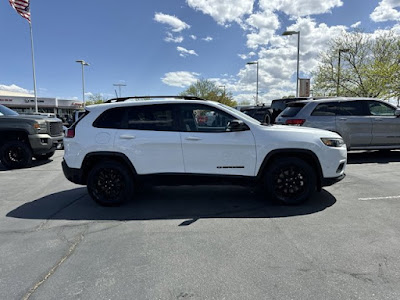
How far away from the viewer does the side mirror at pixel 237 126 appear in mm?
4254

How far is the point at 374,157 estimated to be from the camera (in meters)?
8.77

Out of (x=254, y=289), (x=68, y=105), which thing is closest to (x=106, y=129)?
(x=254, y=289)

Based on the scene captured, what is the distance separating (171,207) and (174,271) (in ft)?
6.07

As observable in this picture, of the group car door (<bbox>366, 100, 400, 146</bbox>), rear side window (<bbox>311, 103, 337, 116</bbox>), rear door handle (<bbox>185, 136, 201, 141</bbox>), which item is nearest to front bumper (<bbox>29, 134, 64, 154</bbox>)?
rear door handle (<bbox>185, 136, 201, 141</bbox>)

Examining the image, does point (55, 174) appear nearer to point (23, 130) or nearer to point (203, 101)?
point (23, 130)

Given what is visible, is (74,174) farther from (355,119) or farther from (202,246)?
(355,119)

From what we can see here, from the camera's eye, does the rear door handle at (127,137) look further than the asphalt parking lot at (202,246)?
Yes

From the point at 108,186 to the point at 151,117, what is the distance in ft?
4.47

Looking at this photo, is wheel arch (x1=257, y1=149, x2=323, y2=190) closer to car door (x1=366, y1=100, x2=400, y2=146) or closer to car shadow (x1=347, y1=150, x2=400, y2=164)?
car shadow (x1=347, y1=150, x2=400, y2=164)

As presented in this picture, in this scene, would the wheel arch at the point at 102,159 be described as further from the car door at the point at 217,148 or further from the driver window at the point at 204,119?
the driver window at the point at 204,119

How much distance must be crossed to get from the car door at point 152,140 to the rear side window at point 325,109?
5020 mm

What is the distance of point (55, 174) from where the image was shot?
7.25m

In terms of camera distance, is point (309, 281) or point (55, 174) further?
point (55, 174)

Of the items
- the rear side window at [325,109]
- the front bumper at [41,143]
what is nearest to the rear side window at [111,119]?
the front bumper at [41,143]
